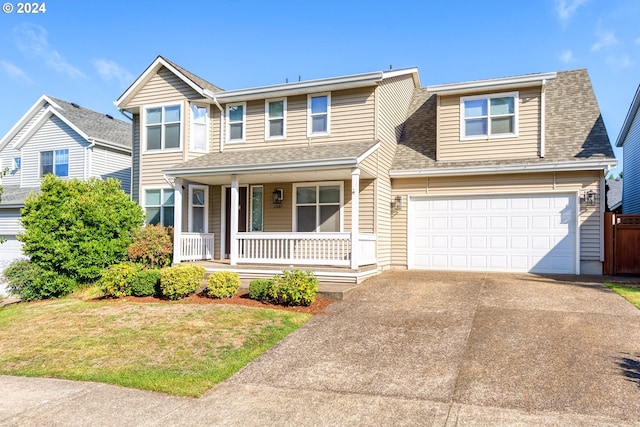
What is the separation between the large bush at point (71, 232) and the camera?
12.2 metres

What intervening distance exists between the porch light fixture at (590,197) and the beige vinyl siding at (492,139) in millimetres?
1747

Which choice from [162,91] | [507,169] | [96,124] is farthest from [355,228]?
[96,124]

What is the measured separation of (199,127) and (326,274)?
744 centimetres

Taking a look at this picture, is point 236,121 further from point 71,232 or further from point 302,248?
point 71,232

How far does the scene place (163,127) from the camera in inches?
599

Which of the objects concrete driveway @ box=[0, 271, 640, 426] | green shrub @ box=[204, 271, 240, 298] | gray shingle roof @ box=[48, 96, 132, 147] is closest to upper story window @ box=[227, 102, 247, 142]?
green shrub @ box=[204, 271, 240, 298]

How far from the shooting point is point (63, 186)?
12852 millimetres

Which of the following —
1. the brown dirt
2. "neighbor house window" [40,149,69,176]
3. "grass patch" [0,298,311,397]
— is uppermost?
"neighbor house window" [40,149,69,176]

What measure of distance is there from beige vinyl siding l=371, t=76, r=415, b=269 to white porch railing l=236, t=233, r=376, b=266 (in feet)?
2.87

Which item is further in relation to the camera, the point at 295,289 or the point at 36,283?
the point at 36,283

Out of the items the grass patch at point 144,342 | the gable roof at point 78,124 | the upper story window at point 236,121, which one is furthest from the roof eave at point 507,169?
the gable roof at point 78,124

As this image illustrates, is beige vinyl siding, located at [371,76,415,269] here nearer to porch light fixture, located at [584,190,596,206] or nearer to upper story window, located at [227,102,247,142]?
upper story window, located at [227,102,247,142]

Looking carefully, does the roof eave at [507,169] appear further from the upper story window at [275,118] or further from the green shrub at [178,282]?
the green shrub at [178,282]

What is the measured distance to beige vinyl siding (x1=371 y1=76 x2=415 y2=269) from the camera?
43.2ft
